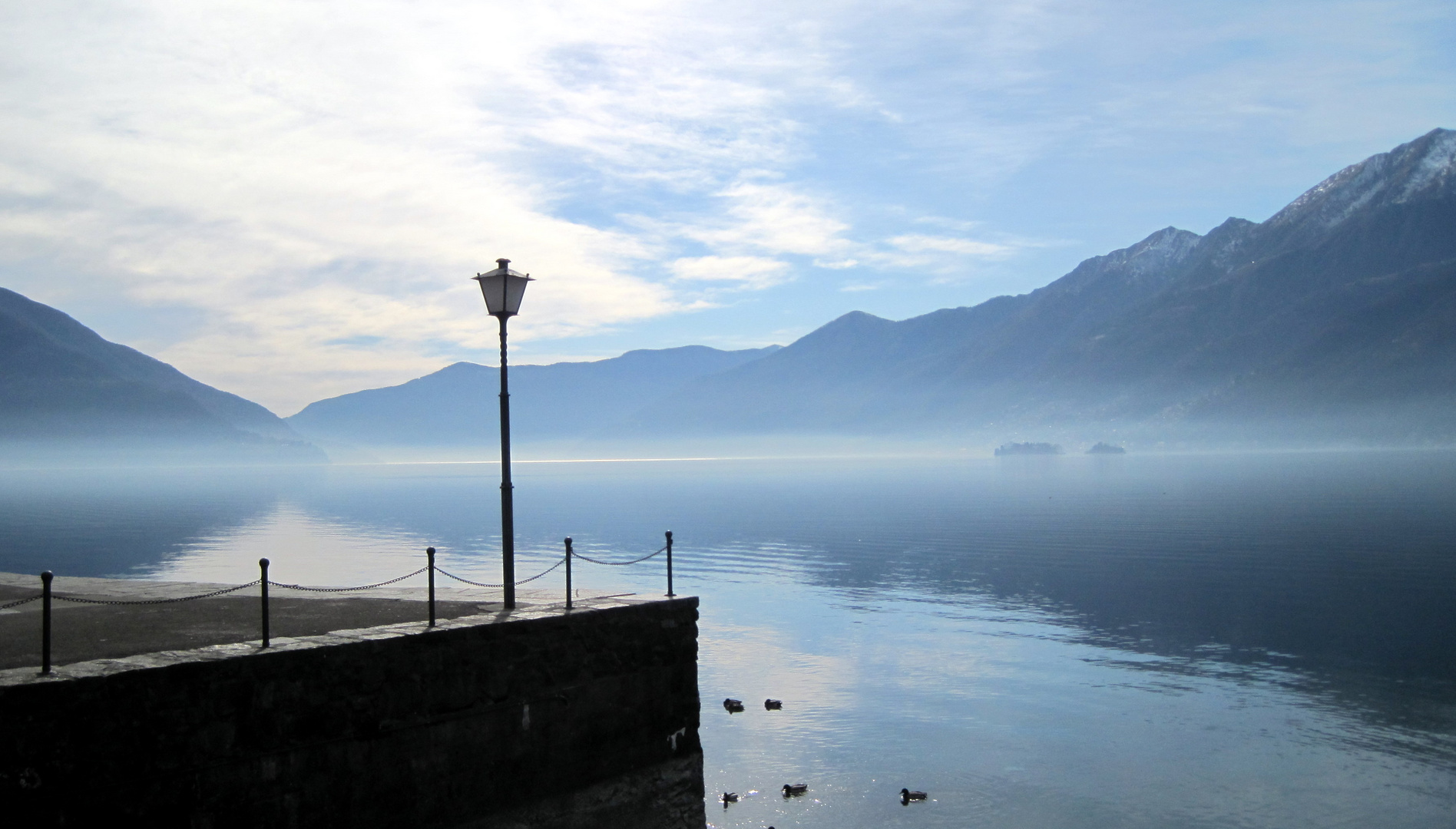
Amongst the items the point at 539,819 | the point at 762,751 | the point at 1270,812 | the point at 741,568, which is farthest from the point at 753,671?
the point at 741,568

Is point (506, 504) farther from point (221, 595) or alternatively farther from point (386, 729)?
point (221, 595)

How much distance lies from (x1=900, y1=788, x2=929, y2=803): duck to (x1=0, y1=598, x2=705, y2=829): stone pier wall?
18.0ft

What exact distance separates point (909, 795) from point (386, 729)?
10.2 m

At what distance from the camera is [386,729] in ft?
34.7

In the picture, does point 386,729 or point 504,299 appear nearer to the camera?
point 386,729

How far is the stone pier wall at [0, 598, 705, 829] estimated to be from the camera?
8.87 metres

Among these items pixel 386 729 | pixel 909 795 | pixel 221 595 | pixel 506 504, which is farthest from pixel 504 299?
pixel 909 795

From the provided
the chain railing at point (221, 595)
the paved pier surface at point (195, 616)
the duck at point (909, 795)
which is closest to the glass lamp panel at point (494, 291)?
the chain railing at point (221, 595)

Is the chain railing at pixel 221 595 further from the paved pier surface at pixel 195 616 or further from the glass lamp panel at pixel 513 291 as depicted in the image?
the glass lamp panel at pixel 513 291

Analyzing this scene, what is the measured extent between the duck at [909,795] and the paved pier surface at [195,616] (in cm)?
681

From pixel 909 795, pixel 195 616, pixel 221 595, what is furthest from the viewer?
pixel 909 795

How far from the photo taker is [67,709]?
28.8 feet

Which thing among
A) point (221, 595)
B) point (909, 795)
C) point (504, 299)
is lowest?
point (909, 795)

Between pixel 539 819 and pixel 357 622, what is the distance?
3269 millimetres
